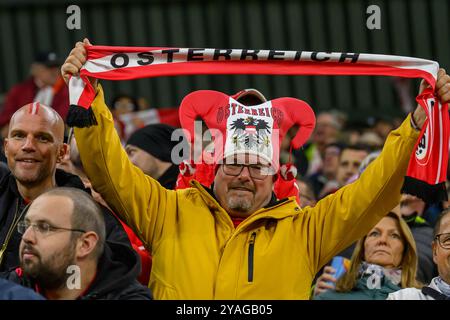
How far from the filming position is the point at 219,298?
550 cm

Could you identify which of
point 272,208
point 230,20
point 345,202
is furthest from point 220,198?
point 230,20

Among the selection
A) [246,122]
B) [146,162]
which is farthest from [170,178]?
[246,122]

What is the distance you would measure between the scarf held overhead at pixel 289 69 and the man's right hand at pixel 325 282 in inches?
52.9

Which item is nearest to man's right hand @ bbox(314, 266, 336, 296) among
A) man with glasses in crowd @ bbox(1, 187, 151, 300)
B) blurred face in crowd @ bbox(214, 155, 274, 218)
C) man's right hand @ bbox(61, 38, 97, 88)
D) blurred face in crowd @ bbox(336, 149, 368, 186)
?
blurred face in crowd @ bbox(214, 155, 274, 218)

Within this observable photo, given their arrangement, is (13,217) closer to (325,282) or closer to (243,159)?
(243,159)

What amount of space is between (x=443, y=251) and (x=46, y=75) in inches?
252

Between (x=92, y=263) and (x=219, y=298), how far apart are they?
2.35 ft

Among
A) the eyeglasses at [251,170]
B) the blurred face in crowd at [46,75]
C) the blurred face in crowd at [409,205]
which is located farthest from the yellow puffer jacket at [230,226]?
the blurred face in crowd at [46,75]

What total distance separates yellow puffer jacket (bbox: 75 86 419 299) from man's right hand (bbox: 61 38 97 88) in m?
0.17

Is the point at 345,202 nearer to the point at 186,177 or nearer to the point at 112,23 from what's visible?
the point at 186,177

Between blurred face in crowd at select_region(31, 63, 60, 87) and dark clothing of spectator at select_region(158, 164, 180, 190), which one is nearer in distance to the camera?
dark clothing of spectator at select_region(158, 164, 180, 190)

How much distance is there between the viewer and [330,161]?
10602 millimetres

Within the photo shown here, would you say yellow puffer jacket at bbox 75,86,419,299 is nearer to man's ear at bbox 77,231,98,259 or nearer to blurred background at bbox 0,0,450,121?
man's ear at bbox 77,231,98,259

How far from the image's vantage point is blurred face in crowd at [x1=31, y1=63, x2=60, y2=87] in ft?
36.8
